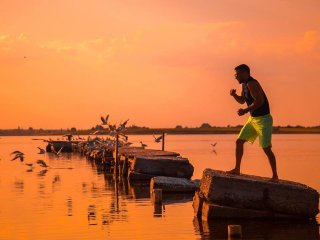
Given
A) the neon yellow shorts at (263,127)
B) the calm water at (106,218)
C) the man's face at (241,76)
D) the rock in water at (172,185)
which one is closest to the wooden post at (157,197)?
the calm water at (106,218)

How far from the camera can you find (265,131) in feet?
62.7

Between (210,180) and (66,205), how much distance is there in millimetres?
7684

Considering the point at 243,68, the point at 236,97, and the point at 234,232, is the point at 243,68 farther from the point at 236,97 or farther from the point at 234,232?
the point at 234,232

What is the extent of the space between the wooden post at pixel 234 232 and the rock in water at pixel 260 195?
2717 mm

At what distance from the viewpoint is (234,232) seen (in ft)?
55.8

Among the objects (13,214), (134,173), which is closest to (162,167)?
(134,173)

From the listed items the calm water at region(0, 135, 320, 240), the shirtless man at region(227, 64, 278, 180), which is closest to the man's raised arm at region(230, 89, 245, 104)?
the shirtless man at region(227, 64, 278, 180)

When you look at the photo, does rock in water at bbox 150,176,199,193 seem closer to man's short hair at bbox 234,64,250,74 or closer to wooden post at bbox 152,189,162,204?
wooden post at bbox 152,189,162,204

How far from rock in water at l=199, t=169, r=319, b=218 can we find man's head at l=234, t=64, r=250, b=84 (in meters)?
2.75

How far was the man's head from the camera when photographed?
19.1 meters

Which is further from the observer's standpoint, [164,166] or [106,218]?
[164,166]

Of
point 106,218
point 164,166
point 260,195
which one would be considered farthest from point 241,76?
point 164,166

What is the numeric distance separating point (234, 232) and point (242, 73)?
14.8ft

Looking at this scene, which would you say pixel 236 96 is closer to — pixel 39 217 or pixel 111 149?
pixel 39 217
